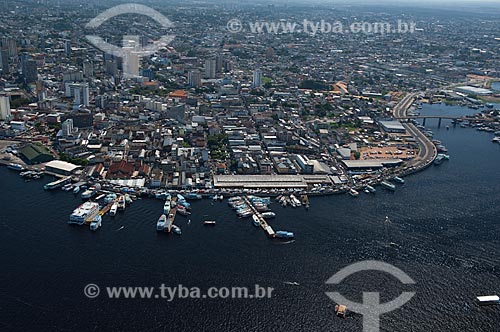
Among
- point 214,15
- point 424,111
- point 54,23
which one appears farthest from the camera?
point 214,15

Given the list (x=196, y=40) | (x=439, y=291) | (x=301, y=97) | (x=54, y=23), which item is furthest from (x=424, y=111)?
(x=54, y=23)

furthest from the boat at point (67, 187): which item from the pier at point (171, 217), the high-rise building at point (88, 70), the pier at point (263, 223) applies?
the high-rise building at point (88, 70)

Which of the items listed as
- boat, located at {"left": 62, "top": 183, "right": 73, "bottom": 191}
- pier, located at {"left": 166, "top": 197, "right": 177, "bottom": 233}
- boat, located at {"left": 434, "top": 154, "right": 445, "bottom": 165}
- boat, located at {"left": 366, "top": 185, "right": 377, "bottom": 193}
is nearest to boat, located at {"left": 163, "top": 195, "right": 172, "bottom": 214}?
pier, located at {"left": 166, "top": 197, "right": 177, "bottom": 233}

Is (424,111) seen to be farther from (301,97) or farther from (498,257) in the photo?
(498,257)

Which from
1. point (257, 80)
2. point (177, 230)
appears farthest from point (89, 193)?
point (257, 80)

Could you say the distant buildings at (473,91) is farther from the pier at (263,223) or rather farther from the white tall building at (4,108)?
the white tall building at (4,108)

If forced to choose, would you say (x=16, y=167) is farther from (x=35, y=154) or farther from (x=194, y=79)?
(x=194, y=79)
